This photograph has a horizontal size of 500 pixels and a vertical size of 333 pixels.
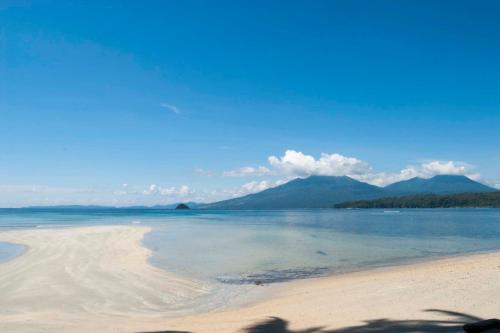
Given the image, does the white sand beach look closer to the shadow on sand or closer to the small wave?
the shadow on sand

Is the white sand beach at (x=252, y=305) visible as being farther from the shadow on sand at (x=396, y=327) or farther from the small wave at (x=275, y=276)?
the small wave at (x=275, y=276)

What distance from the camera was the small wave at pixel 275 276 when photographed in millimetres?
18047

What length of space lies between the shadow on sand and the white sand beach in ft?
0.07

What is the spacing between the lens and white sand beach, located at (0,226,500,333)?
31.5 feet

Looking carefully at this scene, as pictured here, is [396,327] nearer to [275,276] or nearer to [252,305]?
[252,305]

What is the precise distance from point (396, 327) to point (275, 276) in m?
10.8

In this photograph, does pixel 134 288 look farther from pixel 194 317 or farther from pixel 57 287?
pixel 194 317

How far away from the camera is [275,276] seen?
63.2 ft

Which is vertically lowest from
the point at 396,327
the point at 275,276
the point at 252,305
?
the point at 275,276

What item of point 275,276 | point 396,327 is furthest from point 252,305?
point 275,276

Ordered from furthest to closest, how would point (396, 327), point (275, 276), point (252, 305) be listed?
point (275, 276) → point (252, 305) → point (396, 327)

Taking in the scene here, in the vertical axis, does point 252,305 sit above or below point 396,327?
below

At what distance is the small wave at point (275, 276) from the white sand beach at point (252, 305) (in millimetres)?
1242

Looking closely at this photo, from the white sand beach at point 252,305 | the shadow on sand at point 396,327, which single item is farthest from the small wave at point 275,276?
the shadow on sand at point 396,327
